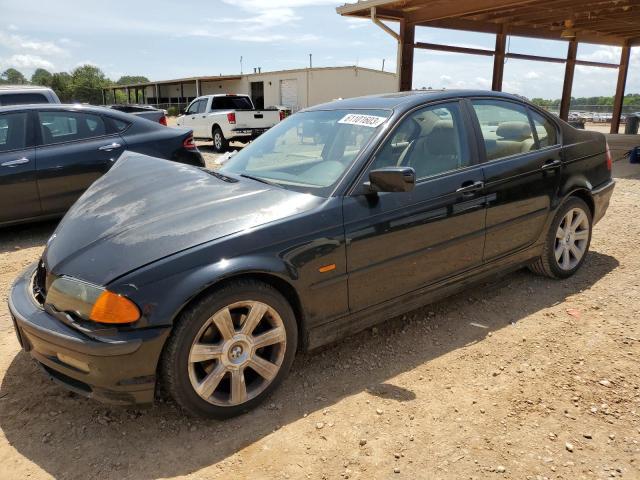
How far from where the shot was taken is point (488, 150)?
3.64 meters

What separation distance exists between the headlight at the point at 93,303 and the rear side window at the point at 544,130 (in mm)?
3351

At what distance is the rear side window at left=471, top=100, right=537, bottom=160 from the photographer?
3.69 meters

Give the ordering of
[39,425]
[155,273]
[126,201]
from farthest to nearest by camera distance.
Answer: [126,201] < [39,425] < [155,273]

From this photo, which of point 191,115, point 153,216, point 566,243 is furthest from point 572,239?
point 191,115

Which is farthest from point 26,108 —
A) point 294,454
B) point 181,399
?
point 294,454

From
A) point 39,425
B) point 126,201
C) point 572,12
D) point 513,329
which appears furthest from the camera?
point 572,12

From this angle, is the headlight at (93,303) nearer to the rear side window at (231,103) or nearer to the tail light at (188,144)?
the tail light at (188,144)

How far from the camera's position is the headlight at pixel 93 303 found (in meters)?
2.25

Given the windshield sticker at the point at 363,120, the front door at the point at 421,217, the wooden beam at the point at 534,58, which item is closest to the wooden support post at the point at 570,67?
the wooden beam at the point at 534,58

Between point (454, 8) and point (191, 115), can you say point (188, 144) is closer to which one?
point (454, 8)

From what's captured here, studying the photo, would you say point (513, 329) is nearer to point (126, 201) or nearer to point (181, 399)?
point (181, 399)

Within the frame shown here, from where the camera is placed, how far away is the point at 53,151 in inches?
228

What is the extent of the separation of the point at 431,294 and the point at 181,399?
5.68 feet

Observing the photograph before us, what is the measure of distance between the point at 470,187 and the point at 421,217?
51cm
